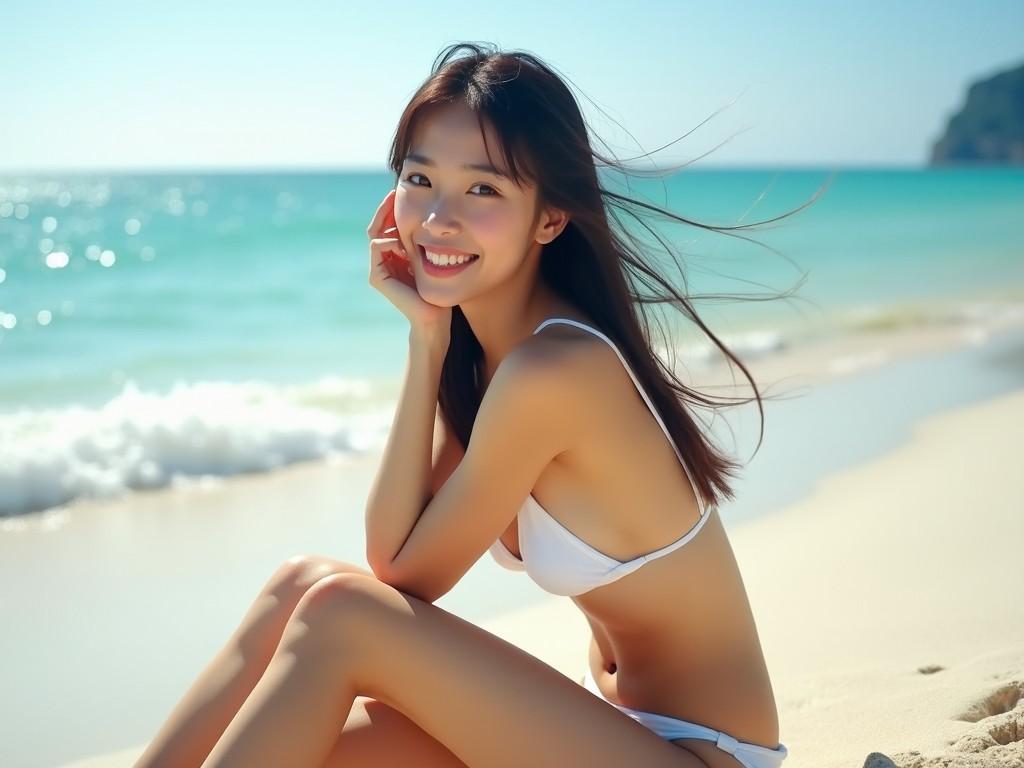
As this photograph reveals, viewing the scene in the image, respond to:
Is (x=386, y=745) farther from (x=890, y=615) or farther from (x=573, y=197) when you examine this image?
(x=890, y=615)

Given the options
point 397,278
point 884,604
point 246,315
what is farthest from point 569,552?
point 246,315

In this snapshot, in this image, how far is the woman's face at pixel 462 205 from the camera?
2590 mm

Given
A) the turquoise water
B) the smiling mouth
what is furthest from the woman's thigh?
the turquoise water

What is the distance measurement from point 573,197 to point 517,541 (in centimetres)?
92

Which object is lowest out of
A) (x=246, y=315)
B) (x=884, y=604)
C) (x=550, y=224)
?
(x=246, y=315)

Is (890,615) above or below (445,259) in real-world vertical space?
below

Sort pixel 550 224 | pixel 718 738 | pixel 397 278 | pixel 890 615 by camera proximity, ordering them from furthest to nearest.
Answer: pixel 890 615, pixel 397 278, pixel 550 224, pixel 718 738

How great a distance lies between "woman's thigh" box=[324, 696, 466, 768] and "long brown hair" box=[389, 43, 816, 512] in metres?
0.87

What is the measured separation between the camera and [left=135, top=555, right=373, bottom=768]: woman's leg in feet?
7.84

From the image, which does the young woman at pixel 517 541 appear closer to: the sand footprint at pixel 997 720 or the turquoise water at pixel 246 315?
the turquoise water at pixel 246 315

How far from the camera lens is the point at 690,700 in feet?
8.09

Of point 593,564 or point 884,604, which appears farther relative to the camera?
point 884,604

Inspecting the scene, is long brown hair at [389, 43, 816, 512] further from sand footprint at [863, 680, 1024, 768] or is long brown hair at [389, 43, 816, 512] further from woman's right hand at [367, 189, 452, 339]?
sand footprint at [863, 680, 1024, 768]

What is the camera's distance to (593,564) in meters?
2.46
